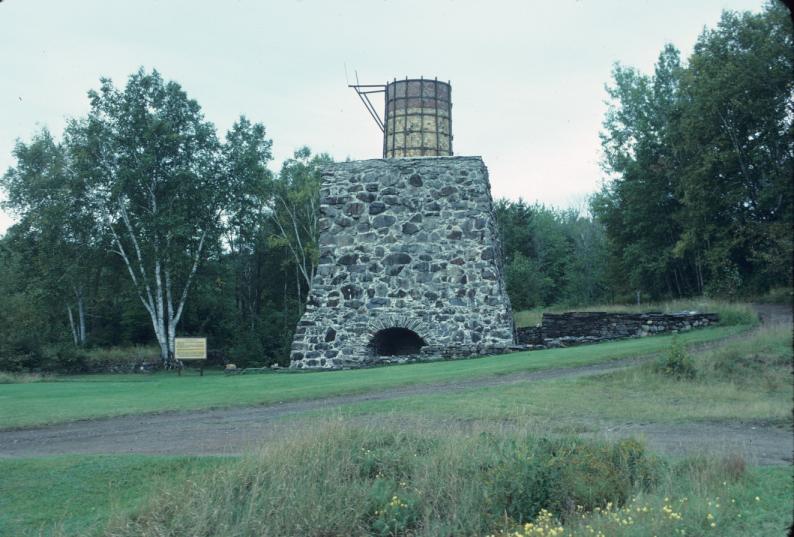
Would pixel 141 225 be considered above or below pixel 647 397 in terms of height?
above

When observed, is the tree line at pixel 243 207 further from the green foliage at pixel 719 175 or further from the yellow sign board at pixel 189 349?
the yellow sign board at pixel 189 349

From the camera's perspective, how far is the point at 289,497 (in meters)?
8.35

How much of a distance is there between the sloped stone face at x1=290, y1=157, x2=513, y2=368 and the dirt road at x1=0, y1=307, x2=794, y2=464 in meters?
11.4

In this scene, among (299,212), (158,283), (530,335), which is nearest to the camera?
(530,335)

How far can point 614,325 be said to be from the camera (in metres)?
24.6

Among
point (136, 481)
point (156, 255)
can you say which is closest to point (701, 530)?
point (136, 481)

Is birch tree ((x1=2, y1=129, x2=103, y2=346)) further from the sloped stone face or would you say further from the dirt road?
the dirt road

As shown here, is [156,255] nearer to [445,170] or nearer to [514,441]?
[445,170]

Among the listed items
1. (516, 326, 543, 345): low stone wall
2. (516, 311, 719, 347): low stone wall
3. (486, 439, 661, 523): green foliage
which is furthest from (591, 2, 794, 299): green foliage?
(486, 439, 661, 523): green foliage

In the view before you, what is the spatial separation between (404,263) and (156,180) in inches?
651

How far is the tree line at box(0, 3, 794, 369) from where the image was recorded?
2919 centimetres

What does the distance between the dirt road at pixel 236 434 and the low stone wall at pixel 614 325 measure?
11.0 m

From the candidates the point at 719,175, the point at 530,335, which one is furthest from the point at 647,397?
the point at 719,175

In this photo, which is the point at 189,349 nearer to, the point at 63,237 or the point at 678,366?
the point at 63,237
